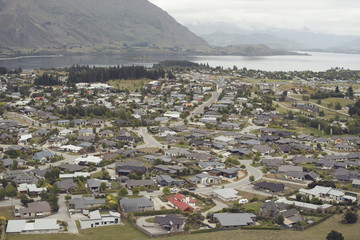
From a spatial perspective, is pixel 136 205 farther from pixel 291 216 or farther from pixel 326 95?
pixel 326 95

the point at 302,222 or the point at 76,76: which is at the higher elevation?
the point at 76,76

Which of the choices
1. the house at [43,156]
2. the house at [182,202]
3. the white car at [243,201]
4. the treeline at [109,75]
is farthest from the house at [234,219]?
the treeline at [109,75]

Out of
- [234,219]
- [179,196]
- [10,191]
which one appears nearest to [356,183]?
[234,219]

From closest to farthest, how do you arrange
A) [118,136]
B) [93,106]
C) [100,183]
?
[100,183] < [118,136] < [93,106]

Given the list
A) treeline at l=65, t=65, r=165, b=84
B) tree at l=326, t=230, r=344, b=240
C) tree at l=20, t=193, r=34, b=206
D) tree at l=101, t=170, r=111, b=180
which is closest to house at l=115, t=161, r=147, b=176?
tree at l=101, t=170, r=111, b=180

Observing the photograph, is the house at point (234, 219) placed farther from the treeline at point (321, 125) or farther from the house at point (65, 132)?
the treeline at point (321, 125)

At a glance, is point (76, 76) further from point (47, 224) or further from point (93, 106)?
point (47, 224)

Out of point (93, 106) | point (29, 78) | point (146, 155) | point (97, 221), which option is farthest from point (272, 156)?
point (29, 78)
